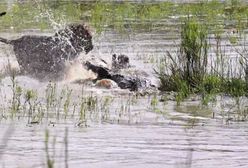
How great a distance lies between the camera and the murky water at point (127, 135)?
6.36 meters

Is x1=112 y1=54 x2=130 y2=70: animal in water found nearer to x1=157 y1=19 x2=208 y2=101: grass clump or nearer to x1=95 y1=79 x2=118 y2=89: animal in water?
x1=95 y1=79 x2=118 y2=89: animal in water

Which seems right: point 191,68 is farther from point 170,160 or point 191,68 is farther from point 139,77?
point 170,160

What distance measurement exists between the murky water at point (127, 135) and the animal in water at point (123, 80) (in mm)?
215

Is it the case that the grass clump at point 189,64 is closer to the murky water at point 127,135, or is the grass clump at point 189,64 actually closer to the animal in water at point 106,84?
the murky water at point 127,135

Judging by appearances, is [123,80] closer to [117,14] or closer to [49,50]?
[49,50]

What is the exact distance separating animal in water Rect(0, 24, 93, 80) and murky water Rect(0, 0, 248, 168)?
126 centimetres

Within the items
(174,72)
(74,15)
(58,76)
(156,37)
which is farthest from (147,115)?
(74,15)

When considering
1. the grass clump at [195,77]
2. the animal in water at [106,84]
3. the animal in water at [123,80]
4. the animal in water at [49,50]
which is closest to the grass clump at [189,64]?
the grass clump at [195,77]

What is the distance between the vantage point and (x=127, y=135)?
7.42 meters

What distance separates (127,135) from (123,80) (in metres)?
3.54

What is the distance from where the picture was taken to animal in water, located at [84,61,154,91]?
1084cm

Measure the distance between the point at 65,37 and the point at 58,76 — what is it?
0.63 m

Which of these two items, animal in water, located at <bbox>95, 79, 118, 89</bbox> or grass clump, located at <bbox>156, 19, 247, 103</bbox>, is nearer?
grass clump, located at <bbox>156, 19, 247, 103</bbox>

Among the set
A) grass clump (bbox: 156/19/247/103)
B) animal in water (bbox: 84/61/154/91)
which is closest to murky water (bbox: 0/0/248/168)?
animal in water (bbox: 84/61/154/91)
